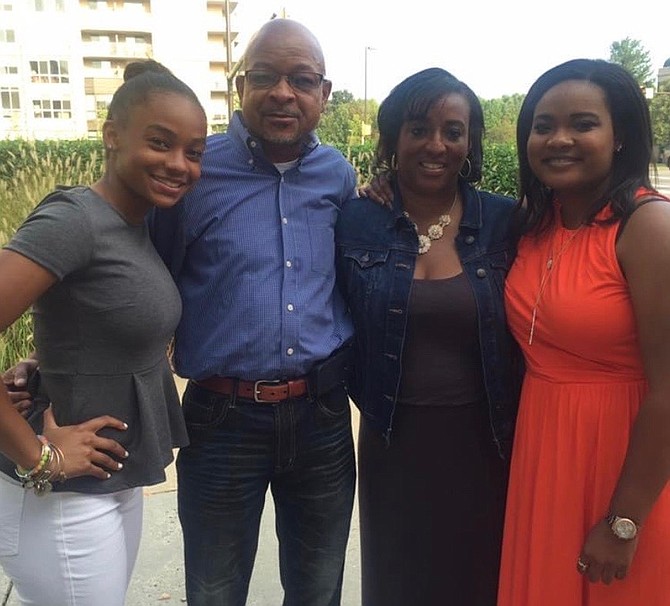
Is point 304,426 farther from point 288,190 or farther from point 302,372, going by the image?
point 288,190

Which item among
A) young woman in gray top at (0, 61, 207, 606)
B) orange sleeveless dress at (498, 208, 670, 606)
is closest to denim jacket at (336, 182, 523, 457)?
orange sleeveless dress at (498, 208, 670, 606)

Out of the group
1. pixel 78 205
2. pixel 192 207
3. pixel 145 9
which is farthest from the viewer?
pixel 145 9

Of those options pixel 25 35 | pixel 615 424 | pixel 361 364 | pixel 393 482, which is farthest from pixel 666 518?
pixel 25 35

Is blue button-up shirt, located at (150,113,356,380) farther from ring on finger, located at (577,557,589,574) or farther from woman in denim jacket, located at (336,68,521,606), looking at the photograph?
ring on finger, located at (577,557,589,574)

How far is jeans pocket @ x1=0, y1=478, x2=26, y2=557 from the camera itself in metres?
1.64

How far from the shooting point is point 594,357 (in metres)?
1.82

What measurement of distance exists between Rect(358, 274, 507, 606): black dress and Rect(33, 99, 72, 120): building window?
5309 centimetres

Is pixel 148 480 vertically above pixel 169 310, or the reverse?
pixel 169 310

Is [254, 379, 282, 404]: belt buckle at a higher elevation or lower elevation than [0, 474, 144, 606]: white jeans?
higher

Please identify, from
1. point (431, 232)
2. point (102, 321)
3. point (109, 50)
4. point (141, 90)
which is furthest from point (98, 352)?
point (109, 50)

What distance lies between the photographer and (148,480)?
5.85 ft

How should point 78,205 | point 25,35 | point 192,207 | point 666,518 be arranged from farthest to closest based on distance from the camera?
point 25,35
point 192,207
point 666,518
point 78,205

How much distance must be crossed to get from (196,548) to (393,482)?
0.71m

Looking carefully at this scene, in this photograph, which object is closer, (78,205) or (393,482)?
(78,205)
